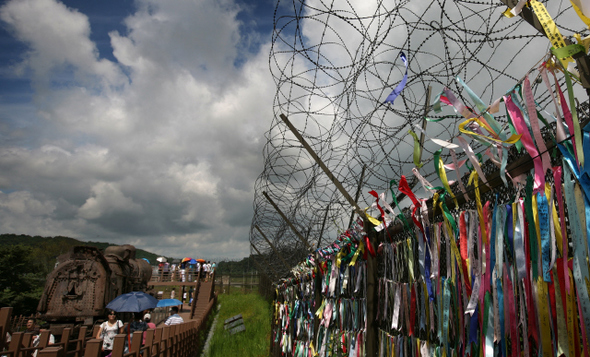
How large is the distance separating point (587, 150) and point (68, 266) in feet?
48.5

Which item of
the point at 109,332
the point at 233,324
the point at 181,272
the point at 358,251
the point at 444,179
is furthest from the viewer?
the point at 181,272

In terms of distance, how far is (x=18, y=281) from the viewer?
102 ft

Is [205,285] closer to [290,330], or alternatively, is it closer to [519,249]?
[290,330]

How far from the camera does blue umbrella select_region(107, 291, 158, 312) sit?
10.3 meters

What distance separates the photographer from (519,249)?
134cm

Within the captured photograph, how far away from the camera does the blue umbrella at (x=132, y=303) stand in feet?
33.7

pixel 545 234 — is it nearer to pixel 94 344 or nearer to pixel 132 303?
pixel 94 344

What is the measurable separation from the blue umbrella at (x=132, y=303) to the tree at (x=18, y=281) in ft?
76.4

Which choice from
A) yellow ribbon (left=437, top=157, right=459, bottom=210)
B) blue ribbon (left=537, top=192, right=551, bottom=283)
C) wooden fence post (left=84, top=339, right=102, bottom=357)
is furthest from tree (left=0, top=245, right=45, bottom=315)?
blue ribbon (left=537, top=192, right=551, bottom=283)

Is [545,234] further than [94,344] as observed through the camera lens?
No

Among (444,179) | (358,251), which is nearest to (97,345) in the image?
(358,251)

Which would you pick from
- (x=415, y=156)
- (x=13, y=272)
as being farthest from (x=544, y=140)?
(x=13, y=272)

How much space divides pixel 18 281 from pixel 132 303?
26.6 meters

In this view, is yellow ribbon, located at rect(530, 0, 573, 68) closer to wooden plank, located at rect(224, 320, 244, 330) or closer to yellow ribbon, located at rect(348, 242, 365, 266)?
yellow ribbon, located at rect(348, 242, 365, 266)
